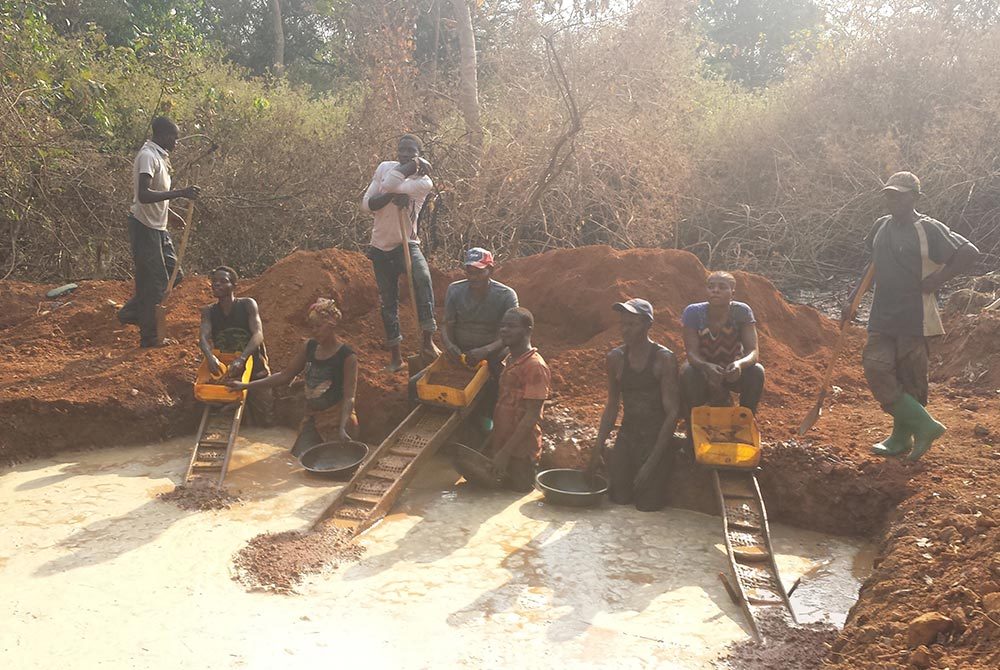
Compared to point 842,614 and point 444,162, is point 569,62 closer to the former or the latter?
point 444,162

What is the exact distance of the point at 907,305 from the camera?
4.61 m

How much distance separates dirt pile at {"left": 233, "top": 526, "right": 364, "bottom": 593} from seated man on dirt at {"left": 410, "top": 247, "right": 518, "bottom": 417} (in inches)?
58.6

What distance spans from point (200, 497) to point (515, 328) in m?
2.15

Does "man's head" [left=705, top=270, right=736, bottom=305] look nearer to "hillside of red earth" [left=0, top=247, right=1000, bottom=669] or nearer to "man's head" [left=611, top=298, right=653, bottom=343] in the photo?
"man's head" [left=611, top=298, right=653, bottom=343]

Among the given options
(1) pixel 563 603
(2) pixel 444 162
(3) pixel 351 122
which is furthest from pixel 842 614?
(3) pixel 351 122

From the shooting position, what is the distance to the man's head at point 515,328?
515cm

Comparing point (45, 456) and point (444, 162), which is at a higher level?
point (444, 162)

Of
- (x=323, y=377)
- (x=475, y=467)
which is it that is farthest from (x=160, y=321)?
(x=475, y=467)

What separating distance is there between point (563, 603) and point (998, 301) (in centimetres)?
511

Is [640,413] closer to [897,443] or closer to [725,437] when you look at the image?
[725,437]

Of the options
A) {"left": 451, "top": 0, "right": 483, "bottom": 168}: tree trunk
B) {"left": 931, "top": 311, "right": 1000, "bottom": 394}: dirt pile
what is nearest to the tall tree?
{"left": 451, "top": 0, "right": 483, "bottom": 168}: tree trunk

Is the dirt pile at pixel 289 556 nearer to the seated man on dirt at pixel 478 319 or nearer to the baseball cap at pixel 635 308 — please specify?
the seated man on dirt at pixel 478 319

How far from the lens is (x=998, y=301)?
267 inches

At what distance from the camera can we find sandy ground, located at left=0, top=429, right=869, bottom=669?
3338 mm
